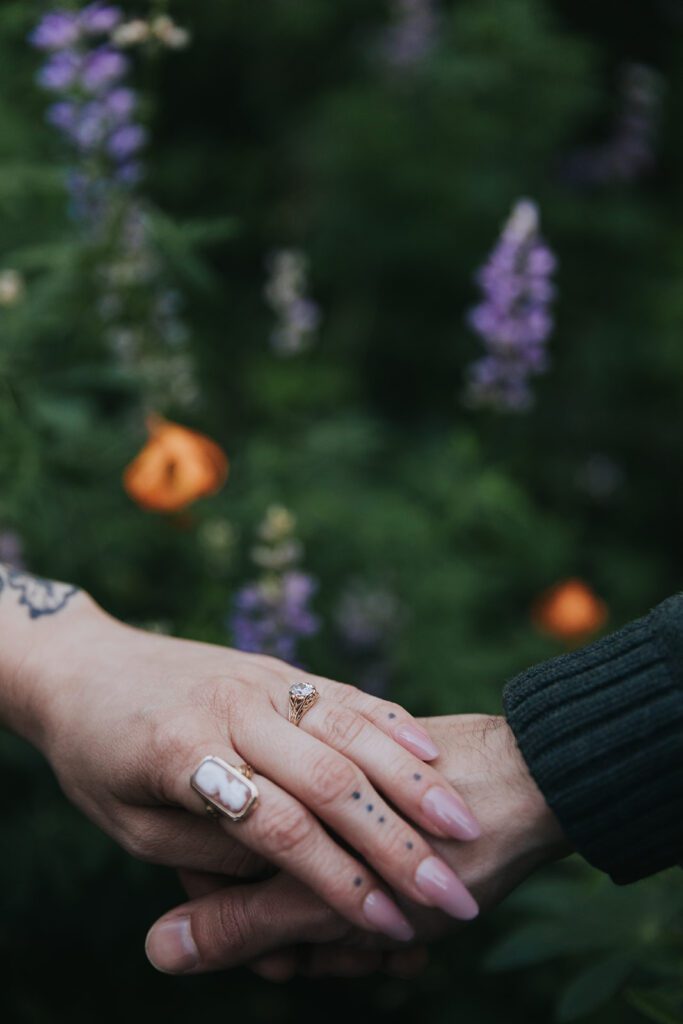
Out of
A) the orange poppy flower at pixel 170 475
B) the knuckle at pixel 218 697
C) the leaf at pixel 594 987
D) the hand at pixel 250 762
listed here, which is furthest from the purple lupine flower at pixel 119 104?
the leaf at pixel 594 987

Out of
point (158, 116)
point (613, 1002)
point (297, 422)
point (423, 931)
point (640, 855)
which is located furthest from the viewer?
point (158, 116)

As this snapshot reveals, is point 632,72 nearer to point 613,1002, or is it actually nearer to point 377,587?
point 377,587

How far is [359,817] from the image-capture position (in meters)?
1.26

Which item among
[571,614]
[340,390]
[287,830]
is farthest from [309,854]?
[340,390]

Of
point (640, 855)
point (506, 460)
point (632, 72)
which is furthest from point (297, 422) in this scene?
point (632, 72)

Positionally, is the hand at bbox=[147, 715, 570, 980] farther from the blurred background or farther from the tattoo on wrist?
the tattoo on wrist

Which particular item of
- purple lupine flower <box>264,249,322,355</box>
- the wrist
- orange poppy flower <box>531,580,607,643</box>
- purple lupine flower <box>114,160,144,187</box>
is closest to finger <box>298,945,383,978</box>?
the wrist

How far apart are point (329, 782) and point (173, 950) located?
35 centimetres

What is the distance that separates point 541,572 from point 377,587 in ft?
2.10

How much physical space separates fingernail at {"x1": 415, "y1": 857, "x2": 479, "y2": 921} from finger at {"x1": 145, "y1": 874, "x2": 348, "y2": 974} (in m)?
0.17

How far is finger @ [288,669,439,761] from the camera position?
4.51 feet

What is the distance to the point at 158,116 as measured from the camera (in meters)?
4.02

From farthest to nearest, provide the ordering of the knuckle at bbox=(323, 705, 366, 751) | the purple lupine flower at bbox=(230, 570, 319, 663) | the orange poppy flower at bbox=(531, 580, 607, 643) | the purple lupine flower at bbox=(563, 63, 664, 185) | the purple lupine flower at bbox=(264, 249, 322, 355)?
the purple lupine flower at bbox=(563, 63, 664, 185) < the purple lupine flower at bbox=(264, 249, 322, 355) < the orange poppy flower at bbox=(531, 580, 607, 643) < the purple lupine flower at bbox=(230, 570, 319, 663) < the knuckle at bbox=(323, 705, 366, 751)

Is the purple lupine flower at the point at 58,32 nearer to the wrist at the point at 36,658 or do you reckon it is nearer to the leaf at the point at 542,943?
the wrist at the point at 36,658
